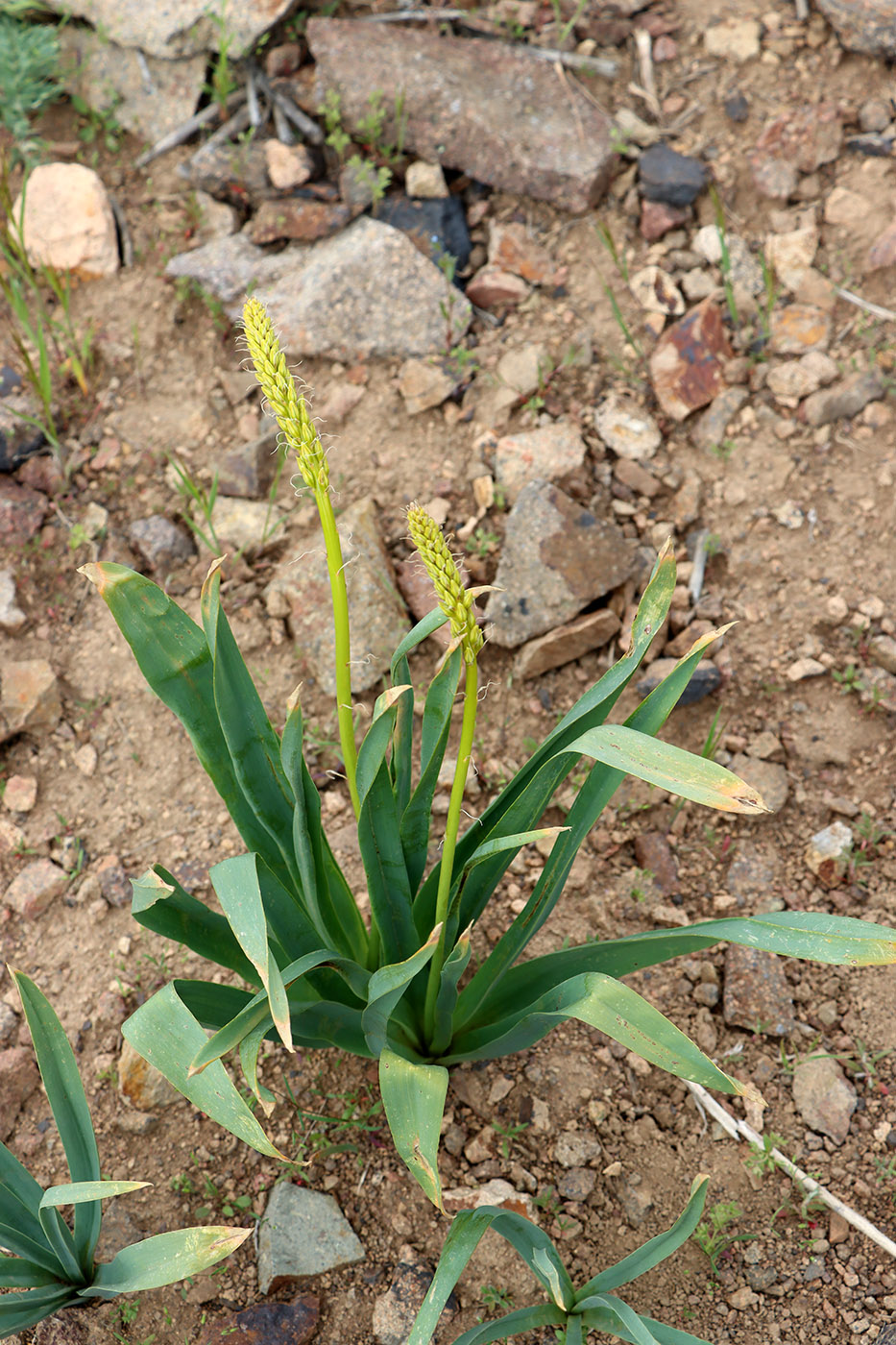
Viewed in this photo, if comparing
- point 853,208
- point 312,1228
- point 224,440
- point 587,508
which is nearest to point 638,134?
point 853,208

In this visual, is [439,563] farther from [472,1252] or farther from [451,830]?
[472,1252]

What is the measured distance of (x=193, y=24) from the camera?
11.2 feet

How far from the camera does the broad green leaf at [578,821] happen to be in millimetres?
1653

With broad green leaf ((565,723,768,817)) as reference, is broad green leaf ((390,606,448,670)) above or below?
below

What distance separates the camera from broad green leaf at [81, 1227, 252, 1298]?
1442 mm

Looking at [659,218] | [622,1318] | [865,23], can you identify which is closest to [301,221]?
[659,218]

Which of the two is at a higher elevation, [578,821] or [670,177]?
[670,177]

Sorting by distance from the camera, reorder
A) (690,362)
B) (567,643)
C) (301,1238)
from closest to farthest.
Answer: (301,1238) → (567,643) → (690,362)

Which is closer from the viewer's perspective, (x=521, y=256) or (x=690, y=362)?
(x=690, y=362)

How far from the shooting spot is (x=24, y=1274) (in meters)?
1.62

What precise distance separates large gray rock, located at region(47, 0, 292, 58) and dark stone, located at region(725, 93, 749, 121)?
1.51 m

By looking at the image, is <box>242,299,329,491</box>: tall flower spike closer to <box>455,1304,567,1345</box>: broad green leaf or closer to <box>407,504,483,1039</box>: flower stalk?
<box>407,504,483,1039</box>: flower stalk

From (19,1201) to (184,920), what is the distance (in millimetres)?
531

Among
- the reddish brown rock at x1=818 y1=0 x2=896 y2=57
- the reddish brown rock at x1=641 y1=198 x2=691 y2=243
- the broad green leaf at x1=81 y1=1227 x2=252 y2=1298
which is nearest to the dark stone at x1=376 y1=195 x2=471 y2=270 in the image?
the reddish brown rock at x1=641 y1=198 x2=691 y2=243
